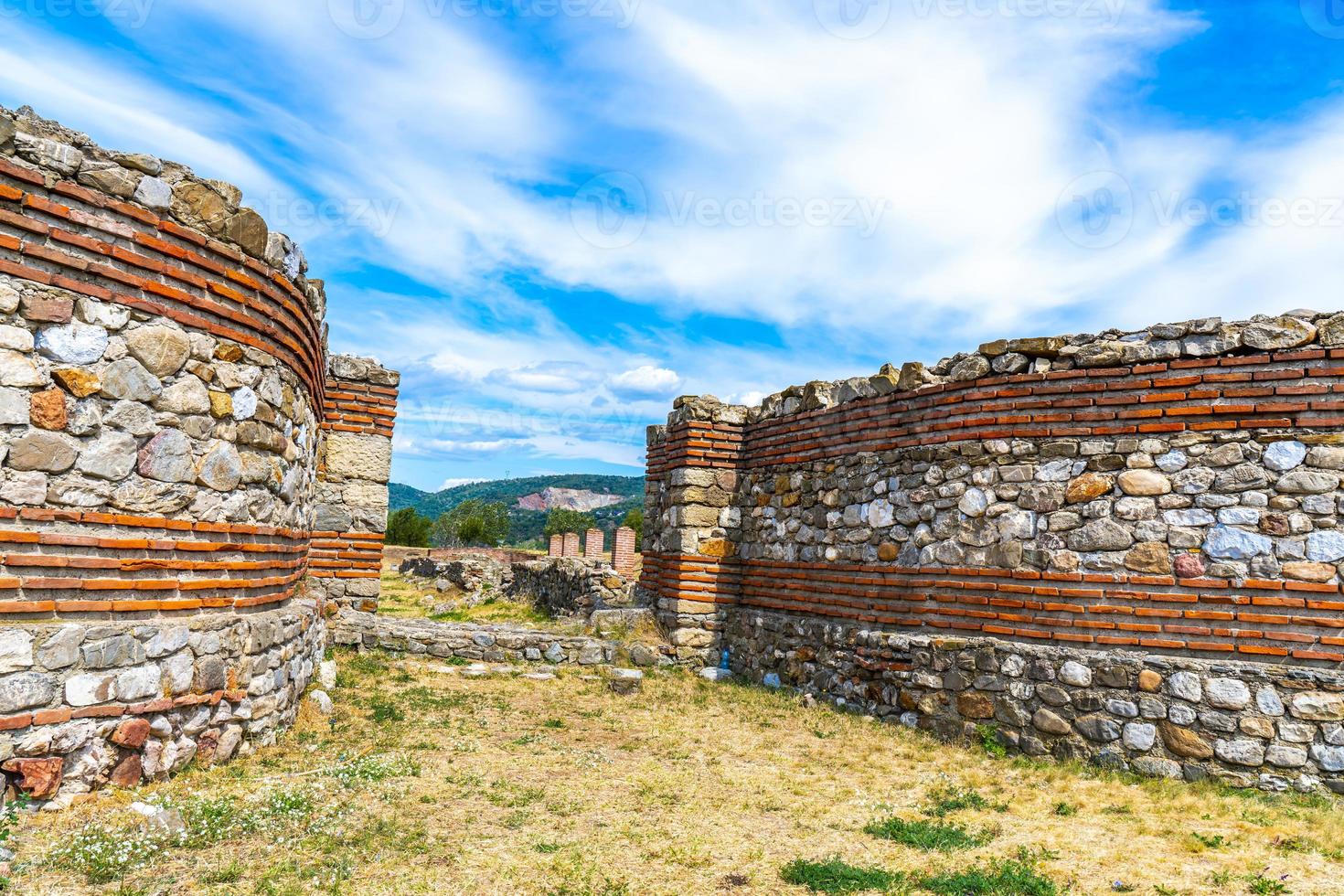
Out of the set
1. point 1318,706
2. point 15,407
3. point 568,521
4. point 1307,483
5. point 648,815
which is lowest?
point 648,815

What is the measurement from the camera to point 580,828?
477 centimetres

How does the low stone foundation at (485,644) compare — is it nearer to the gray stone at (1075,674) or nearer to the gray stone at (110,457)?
the gray stone at (1075,674)

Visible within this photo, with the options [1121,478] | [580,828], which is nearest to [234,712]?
[580,828]

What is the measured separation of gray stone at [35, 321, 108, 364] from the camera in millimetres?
4445

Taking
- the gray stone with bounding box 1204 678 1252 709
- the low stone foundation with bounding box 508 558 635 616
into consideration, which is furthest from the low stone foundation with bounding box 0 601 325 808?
the low stone foundation with bounding box 508 558 635 616

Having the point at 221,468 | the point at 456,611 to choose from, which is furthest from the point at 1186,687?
the point at 456,611

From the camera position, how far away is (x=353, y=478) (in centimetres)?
983

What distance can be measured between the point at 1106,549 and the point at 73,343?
7.05 m

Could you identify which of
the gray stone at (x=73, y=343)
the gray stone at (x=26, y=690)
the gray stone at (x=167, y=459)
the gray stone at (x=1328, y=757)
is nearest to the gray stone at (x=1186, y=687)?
the gray stone at (x=1328, y=757)

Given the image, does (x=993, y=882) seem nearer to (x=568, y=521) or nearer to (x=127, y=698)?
(x=127, y=698)

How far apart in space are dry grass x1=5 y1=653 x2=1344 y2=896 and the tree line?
39903 millimetres

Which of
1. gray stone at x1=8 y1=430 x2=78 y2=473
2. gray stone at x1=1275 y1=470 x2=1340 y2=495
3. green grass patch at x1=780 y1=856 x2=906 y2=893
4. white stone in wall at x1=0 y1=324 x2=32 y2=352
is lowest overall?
green grass patch at x1=780 y1=856 x2=906 y2=893

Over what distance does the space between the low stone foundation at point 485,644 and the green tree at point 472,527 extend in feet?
136

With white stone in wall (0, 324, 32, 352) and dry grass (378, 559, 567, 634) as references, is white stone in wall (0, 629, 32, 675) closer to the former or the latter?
white stone in wall (0, 324, 32, 352)
